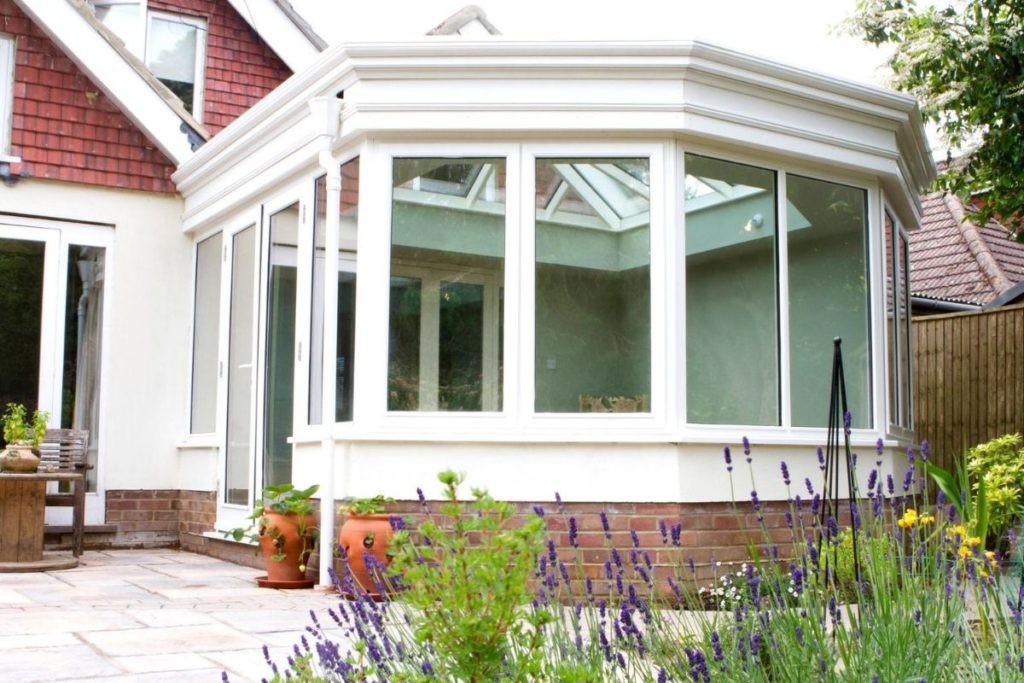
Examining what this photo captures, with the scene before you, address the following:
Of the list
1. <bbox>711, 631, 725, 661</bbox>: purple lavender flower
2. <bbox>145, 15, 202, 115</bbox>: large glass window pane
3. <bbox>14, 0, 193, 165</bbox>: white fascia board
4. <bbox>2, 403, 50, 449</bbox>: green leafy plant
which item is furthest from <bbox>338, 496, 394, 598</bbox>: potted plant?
<bbox>145, 15, 202, 115</bbox>: large glass window pane

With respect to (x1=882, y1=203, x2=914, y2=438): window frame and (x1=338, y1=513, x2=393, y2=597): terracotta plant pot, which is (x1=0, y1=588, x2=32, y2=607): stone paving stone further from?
(x1=882, y1=203, x2=914, y2=438): window frame

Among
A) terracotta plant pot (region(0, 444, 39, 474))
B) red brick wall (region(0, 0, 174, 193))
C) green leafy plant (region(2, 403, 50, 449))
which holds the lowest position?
terracotta plant pot (region(0, 444, 39, 474))

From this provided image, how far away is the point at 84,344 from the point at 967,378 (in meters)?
7.50

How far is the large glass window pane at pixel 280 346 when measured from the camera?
7.35 metres

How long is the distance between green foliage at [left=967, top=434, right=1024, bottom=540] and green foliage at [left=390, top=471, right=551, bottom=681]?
5.83 m

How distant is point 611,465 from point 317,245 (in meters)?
2.36

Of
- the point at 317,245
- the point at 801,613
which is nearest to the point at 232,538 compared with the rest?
the point at 317,245

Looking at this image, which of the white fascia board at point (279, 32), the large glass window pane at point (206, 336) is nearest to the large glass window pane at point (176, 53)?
the white fascia board at point (279, 32)

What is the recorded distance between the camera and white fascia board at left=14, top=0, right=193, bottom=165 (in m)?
8.73

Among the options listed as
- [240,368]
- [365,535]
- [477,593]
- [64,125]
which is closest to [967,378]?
[240,368]

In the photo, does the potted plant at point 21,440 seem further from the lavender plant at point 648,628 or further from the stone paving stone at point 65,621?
the lavender plant at point 648,628

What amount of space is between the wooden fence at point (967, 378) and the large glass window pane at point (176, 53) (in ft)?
24.2

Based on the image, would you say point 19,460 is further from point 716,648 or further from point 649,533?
point 716,648

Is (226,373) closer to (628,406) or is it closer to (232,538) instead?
(232,538)
